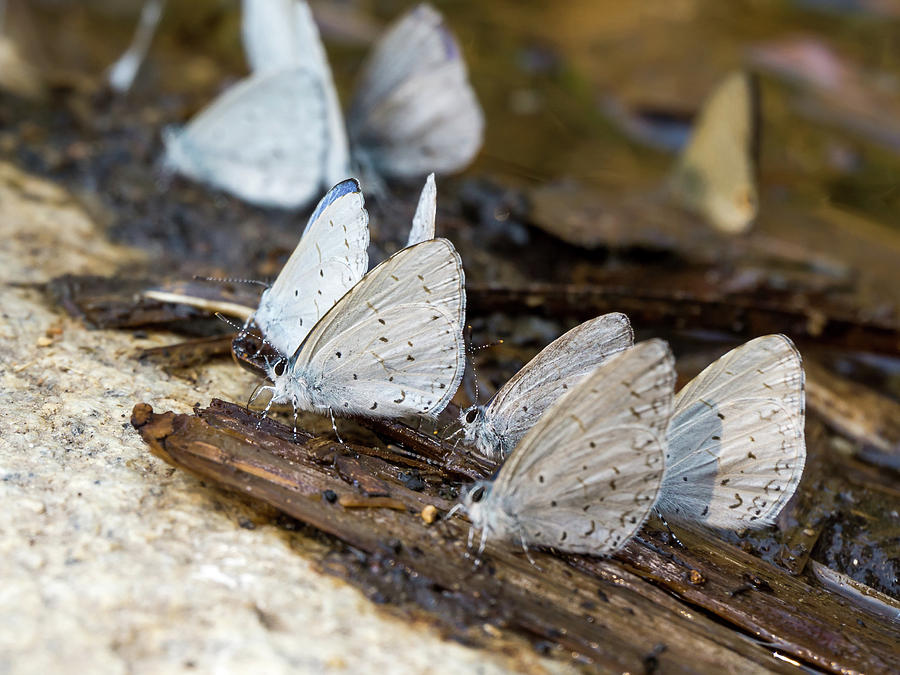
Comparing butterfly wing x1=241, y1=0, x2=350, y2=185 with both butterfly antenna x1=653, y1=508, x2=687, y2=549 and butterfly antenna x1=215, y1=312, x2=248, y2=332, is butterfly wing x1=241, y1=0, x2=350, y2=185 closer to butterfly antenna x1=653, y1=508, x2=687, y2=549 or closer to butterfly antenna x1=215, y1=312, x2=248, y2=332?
butterfly antenna x1=215, y1=312, x2=248, y2=332

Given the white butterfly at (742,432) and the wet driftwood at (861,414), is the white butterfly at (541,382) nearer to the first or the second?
the white butterfly at (742,432)

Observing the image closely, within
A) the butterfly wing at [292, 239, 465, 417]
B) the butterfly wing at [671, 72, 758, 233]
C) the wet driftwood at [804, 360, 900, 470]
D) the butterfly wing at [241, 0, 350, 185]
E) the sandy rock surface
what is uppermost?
the butterfly wing at [671, 72, 758, 233]

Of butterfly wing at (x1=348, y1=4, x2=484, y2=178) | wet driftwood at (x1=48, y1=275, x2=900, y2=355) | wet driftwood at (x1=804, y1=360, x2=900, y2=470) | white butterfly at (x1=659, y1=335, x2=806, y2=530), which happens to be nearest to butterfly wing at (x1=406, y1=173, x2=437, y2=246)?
wet driftwood at (x1=48, y1=275, x2=900, y2=355)

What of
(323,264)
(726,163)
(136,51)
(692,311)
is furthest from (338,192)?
(136,51)

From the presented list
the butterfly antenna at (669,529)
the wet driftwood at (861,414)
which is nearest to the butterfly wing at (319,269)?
the butterfly antenna at (669,529)

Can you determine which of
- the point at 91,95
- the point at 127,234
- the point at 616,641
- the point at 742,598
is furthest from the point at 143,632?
the point at 91,95

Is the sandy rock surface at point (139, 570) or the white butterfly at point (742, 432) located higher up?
the white butterfly at point (742, 432)
